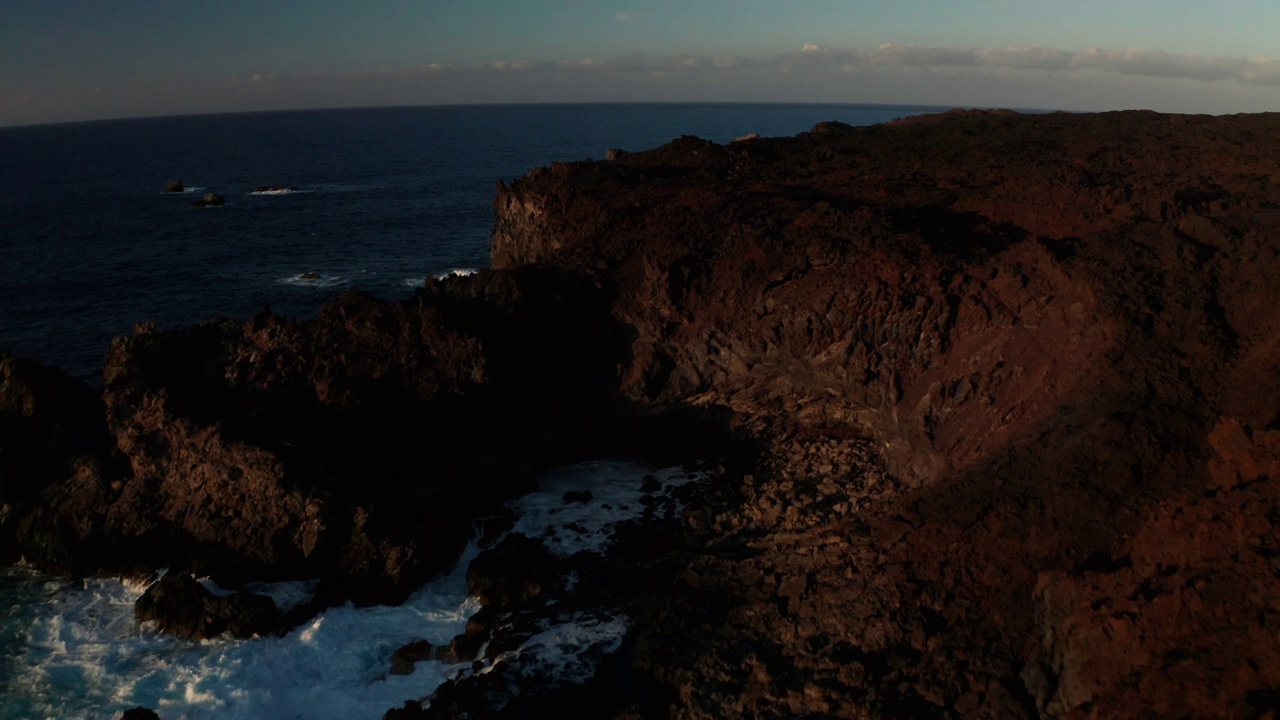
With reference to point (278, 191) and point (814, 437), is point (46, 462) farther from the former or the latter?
point (278, 191)

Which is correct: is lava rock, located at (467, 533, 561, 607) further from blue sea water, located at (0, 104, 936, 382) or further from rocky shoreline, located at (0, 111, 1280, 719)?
blue sea water, located at (0, 104, 936, 382)

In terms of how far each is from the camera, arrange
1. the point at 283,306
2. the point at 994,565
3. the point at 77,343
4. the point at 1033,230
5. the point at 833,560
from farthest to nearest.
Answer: the point at 283,306 < the point at 77,343 < the point at 1033,230 < the point at 833,560 < the point at 994,565

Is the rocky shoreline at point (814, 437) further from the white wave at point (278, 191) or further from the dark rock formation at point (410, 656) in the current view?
the white wave at point (278, 191)

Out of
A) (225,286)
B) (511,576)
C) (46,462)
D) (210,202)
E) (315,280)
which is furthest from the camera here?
(210,202)

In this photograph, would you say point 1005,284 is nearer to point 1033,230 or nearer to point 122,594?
point 1033,230

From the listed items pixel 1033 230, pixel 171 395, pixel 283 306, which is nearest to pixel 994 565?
pixel 1033 230

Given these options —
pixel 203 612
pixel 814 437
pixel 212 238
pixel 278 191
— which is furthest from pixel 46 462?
pixel 278 191

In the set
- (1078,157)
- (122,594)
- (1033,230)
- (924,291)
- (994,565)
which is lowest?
(122,594)
